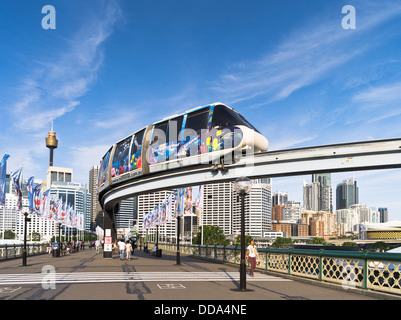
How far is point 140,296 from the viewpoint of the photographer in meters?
12.6

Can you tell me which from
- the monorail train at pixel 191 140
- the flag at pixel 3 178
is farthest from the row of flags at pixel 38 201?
the monorail train at pixel 191 140

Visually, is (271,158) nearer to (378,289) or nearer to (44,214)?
(378,289)

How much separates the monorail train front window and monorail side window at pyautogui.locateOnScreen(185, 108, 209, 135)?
1.82 feet

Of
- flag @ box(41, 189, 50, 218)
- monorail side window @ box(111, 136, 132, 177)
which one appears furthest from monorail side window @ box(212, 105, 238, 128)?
flag @ box(41, 189, 50, 218)

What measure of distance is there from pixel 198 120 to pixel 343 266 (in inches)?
445

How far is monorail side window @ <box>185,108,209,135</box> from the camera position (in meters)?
22.4

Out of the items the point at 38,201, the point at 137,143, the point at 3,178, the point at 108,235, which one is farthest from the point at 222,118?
the point at 38,201

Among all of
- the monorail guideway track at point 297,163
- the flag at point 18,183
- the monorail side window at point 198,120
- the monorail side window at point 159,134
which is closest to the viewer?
the monorail guideway track at point 297,163

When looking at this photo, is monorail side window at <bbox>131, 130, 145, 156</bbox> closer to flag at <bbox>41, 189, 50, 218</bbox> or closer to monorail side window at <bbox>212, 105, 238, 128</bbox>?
monorail side window at <bbox>212, 105, 238, 128</bbox>

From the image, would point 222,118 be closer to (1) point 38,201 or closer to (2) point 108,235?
(2) point 108,235

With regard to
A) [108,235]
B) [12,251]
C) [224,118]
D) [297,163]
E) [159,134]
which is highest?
[224,118]

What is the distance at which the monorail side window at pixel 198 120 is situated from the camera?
2235 centimetres

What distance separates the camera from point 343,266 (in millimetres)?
14688

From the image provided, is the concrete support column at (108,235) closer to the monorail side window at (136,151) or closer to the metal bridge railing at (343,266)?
the monorail side window at (136,151)
